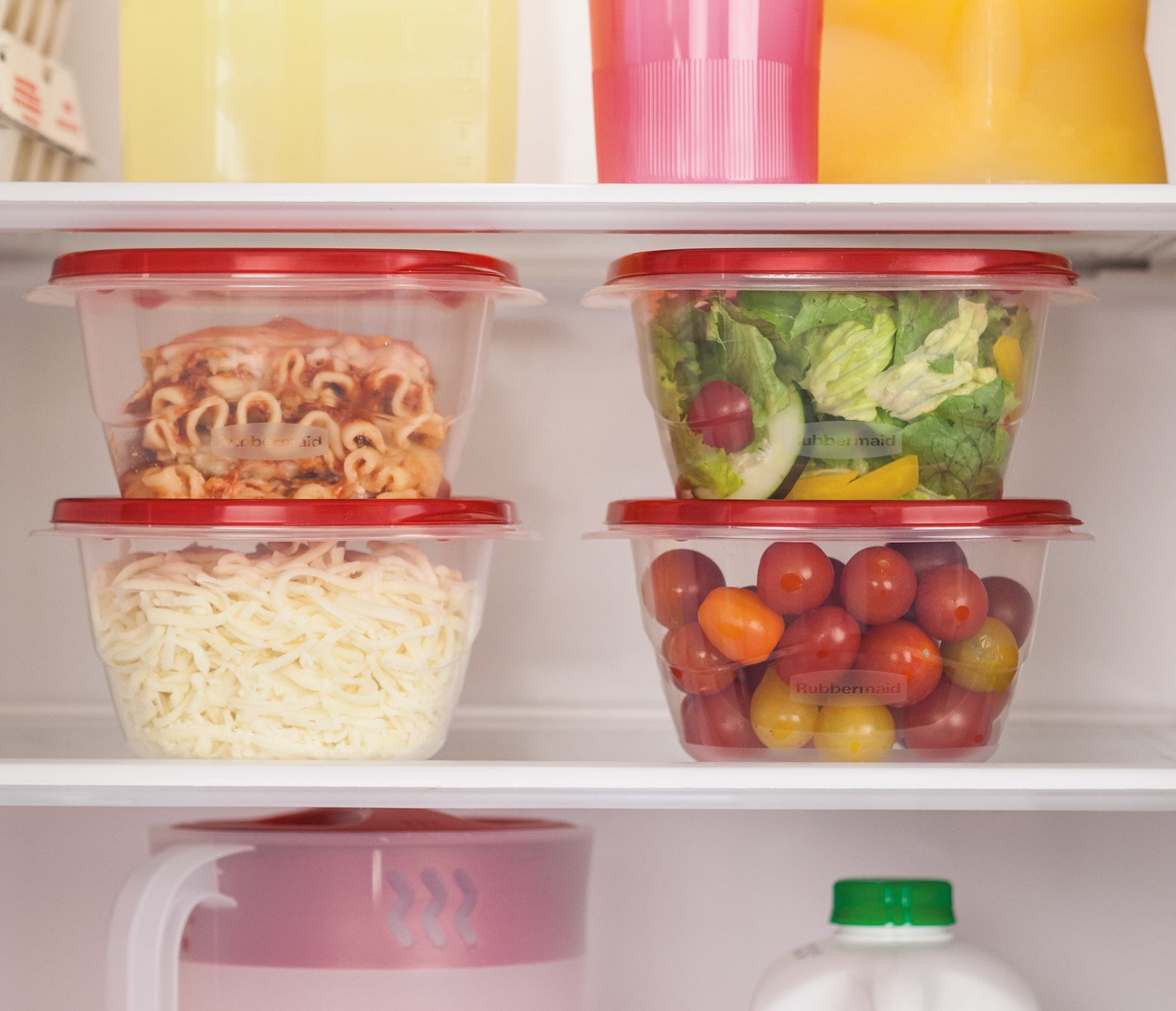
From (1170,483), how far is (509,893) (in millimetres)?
720

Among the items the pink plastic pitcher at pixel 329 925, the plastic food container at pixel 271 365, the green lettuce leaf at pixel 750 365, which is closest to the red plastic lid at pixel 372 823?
the pink plastic pitcher at pixel 329 925

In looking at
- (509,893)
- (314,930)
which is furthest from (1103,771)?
(314,930)

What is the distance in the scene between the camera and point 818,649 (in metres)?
0.91

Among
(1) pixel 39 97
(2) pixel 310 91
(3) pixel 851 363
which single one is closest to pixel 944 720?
(3) pixel 851 363

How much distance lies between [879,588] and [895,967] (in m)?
0.27

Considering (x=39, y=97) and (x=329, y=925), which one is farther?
(x=39, y=97)

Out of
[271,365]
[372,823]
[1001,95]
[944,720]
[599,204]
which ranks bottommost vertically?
[372,823]

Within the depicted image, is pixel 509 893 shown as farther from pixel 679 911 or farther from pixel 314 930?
pixel 679 911

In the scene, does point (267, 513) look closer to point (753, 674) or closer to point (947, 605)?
point (753, 674)

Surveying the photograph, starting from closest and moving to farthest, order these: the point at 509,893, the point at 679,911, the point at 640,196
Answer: the point at 640,196
the point at 509,893
the point at 679,911

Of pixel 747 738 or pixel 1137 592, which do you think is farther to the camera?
pixel 1137 592

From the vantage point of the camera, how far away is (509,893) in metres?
0.96

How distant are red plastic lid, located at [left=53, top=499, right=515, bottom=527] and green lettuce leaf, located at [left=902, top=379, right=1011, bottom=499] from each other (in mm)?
338

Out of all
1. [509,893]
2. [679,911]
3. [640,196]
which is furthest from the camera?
[679,911]
